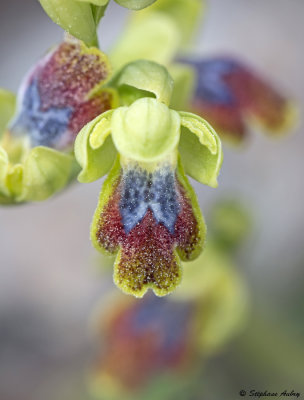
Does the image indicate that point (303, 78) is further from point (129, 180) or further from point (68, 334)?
point (129, 180)

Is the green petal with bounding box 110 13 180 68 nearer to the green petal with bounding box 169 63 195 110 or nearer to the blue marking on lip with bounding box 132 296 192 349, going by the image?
the green petal with bounding box 169 63 195 110

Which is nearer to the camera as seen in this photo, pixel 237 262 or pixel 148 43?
pixel 148 43

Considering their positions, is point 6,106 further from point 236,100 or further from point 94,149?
point 236,100

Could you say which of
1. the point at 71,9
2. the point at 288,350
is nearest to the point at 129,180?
the point at 71,9

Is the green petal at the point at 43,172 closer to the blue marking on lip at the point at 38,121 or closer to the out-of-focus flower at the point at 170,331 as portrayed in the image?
the blue marking on lip at the point at 38,121

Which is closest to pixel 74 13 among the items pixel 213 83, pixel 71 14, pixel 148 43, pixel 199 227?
pixel 71 14

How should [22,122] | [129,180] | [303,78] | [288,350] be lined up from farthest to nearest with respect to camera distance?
1. [303,78]
2. [288,350]
3. [22,122]
4. [129,180]
